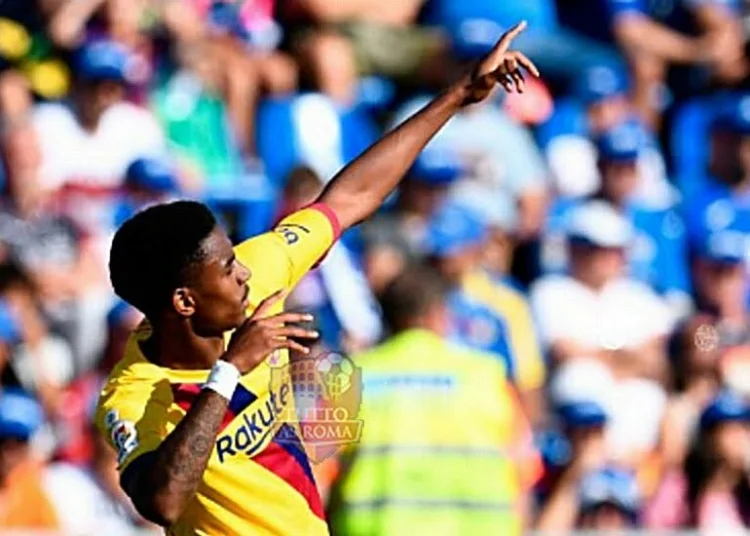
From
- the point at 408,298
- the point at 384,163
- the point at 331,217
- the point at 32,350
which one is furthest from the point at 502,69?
the point at 32,350

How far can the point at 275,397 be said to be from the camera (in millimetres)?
5172

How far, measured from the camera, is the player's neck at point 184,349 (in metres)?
5.12

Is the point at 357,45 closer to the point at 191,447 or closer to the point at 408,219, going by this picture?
the point at 408,219

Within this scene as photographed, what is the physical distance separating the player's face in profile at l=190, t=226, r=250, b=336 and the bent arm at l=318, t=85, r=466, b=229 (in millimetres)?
771

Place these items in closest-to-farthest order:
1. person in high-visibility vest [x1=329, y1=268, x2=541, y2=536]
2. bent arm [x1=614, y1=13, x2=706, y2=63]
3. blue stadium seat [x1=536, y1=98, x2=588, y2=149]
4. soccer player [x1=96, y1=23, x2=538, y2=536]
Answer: soccer player [x1=96, y1=23, x2=538, y2=536]
person in high-visibility vest [x1=329, y1=268, x2=541, y2=536]
blue stadium seat [x1=536, y1=98, x2=588, y2=149]
bent arm [x1=614, y1=13, x2=706, y2=63]

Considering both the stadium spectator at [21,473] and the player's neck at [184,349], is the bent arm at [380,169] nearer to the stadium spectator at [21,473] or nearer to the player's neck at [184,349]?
the player's neck at [184,349]

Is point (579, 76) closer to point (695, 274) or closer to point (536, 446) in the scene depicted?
point (695, 274)

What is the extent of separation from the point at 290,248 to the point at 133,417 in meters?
0.81

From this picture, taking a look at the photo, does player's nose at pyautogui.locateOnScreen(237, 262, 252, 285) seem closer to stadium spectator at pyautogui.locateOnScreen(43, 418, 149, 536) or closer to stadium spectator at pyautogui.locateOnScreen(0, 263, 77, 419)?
stadium spectator at pyautogui.locateOnScreen(43, 418, 149, 536)

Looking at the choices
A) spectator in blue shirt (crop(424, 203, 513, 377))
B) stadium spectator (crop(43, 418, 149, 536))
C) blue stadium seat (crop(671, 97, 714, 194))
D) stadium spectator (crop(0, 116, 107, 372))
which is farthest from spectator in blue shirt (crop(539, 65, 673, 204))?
stadium spectator (crop(43, 418, 149, 536))

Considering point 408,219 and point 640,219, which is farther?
point 640,219

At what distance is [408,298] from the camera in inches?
292

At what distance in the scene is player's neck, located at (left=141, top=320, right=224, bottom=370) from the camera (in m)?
5.12

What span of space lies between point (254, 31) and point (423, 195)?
1489 mm
